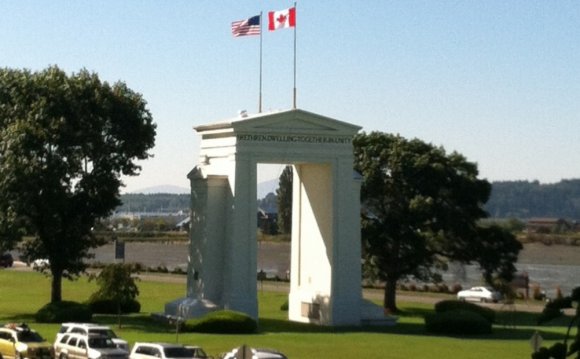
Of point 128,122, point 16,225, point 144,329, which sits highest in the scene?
point 128,122

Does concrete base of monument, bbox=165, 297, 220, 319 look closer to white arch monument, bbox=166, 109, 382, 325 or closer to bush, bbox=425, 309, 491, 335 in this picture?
white arch monument, bbox=166, 109, 382, 325

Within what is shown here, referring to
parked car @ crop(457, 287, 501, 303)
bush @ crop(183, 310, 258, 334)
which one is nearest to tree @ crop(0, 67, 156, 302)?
bush @ crop(183, 310, 258, 334)

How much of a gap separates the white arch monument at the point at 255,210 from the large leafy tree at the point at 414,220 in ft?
25.4

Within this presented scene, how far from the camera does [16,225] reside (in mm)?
55000

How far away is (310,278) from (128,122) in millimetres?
12275

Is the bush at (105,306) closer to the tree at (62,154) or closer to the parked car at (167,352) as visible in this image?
the tree at (62,154)

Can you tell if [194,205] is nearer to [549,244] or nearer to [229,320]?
[229,320]

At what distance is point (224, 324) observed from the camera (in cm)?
4775

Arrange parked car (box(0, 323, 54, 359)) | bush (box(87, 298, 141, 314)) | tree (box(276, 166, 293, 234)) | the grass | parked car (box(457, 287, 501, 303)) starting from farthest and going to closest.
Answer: tree (box(276, 166, 293, 234)), parked car (box(457, 287, 501, 303)), bush (box(87, 298, 141, 314)), the grass, parked car (box(0, 323, 54, 359))

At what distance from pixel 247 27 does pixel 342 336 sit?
16.4m

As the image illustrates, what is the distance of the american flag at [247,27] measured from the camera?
54969 mm

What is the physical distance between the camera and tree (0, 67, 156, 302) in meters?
55.1

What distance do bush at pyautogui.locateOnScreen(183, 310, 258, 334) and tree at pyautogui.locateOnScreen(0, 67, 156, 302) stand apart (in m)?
11.8

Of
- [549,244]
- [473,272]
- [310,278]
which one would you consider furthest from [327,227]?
[549,244]
